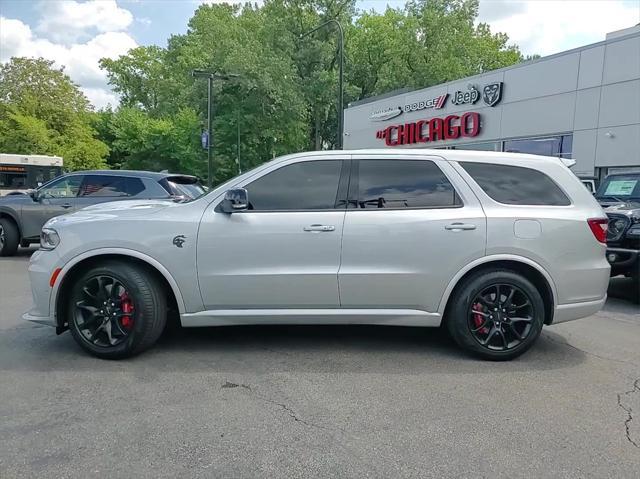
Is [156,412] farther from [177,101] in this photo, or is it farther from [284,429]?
[177,101]

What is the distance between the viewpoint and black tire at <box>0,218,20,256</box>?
33.9 ft

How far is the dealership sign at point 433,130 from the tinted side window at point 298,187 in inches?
748

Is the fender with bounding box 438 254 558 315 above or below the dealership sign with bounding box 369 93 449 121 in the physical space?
below

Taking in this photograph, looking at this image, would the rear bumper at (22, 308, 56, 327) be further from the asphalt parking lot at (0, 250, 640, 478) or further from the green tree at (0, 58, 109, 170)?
the green tree at (0, 58, 109, 170)

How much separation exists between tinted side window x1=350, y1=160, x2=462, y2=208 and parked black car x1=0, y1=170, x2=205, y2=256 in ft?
18.2

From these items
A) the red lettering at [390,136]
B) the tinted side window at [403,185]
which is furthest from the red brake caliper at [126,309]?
the red lettering at [390,136]

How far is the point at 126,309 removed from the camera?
13.9 ft

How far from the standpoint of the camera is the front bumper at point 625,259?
6523mm

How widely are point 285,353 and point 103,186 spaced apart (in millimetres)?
6847

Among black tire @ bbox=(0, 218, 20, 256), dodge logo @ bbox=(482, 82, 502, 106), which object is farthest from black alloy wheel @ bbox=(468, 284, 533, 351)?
dodge logo @ bbox=(482, 82, 502, 106)

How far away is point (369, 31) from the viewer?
1572 inches

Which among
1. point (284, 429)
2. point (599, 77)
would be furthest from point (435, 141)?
point (284, 429)

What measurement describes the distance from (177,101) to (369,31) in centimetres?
1623

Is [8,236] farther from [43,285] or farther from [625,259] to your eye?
[625,259]
